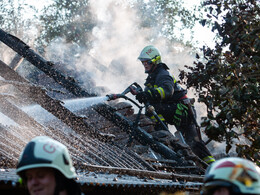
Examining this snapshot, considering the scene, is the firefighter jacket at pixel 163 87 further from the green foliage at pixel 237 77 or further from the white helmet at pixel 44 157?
the white helmet at pixel 44 157

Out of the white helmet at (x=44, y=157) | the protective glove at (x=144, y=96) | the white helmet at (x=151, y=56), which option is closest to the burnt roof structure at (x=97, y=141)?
the protective glove at (x=144, y=96)

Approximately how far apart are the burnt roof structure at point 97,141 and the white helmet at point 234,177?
1680mm

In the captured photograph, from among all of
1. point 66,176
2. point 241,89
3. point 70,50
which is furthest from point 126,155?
point 70,50

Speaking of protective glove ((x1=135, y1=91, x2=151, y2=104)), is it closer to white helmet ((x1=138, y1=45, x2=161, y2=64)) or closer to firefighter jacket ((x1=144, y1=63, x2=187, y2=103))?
firefighter jacket ((x1=144, y1=63, x2=187, y2=103))

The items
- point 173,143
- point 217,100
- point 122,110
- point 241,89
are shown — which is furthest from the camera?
point 122,110

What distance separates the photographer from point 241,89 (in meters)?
5.09

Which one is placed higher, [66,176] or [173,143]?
[173,143]

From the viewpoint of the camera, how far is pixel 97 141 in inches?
298

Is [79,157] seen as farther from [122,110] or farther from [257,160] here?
[122,110]

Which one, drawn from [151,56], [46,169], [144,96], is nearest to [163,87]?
[144,96]

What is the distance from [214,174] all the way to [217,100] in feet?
9.94

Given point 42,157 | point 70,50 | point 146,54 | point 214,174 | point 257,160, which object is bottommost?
point 214,174

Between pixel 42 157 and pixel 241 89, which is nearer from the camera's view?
pixel 42 157

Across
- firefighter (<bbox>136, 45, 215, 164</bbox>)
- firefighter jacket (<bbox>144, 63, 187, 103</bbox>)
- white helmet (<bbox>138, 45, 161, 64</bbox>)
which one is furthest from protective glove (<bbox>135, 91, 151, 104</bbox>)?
white helmet (<bbox>138, 45, 161, 64</bbox>)
